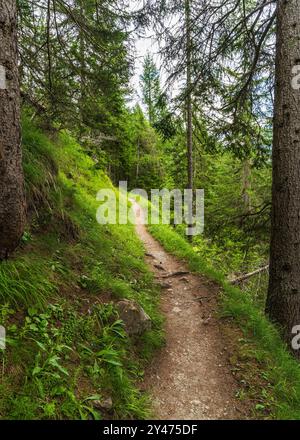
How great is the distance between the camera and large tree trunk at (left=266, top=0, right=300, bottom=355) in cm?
458

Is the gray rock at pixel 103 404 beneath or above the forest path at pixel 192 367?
above

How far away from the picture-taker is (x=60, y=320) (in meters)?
3.60

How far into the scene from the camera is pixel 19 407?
2447 millimetres

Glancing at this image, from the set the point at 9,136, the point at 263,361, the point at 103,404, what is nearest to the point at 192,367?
the point at 263,361

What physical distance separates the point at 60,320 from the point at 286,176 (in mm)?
4085

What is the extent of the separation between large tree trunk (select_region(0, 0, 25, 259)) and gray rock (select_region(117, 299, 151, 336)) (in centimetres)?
183

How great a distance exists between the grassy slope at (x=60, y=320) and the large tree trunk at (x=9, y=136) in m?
0.52

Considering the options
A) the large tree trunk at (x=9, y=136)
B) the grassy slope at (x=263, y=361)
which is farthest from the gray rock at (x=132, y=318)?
the large tree trunk at (x=9, y=136)

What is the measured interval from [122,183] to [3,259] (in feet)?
106

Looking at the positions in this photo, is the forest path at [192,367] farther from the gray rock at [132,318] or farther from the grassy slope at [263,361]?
the gray rock at [132,318]

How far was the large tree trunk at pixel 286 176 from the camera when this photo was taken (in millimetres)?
4582

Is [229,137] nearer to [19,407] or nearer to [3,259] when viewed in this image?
[3,259]

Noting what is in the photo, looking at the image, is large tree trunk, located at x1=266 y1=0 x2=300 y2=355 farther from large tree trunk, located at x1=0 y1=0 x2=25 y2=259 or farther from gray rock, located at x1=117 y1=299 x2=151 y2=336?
large tree trunk, located at x1=0 y1=0 x2=25 y2=259
